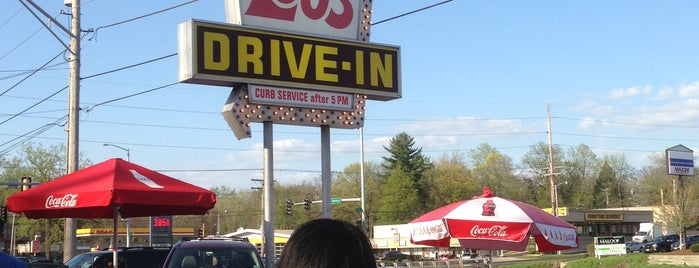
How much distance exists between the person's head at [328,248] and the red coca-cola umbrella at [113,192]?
29.9 ft

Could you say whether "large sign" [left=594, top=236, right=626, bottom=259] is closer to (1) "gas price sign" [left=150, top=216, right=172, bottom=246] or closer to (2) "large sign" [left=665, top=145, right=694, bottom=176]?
(2) "large sign" [left=665, top=145, right=694, bottom=176]

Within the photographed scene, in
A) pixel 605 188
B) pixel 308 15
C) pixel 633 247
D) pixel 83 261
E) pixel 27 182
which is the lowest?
pixel 633 247

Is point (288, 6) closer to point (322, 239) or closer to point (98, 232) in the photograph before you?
point (322, 239)

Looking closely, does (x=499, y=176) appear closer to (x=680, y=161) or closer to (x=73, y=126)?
(x=680, y=161)

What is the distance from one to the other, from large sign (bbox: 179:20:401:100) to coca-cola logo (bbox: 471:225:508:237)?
17.4 feet

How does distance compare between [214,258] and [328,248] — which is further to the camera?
[214,258]

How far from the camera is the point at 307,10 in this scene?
1659 cm

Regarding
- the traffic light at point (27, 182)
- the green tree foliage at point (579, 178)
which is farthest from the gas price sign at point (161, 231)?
the green tree foliage at point (579, 178)

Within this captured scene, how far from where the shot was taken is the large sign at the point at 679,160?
55531 mm

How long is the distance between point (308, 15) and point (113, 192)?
23.0 feet

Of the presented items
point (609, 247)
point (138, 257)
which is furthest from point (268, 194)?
point (609, 247)

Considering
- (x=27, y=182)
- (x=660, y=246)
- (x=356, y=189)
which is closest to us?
(x=27, y=182)

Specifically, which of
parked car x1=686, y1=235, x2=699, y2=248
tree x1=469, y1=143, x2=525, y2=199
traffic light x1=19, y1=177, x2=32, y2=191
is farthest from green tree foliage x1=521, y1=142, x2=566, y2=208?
traffic light x1=19, y1=177, x2=32, y2=191

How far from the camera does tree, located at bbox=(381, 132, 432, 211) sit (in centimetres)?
9756
